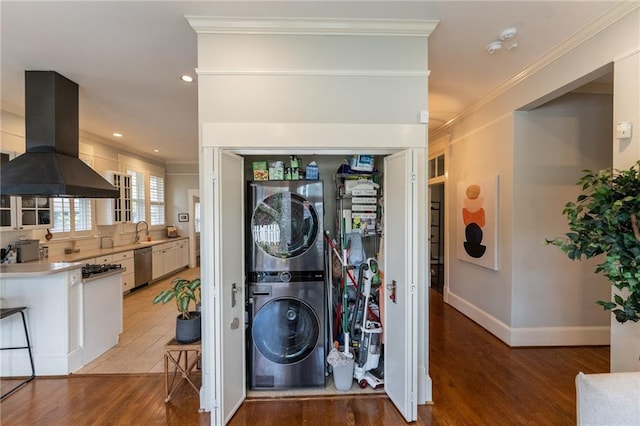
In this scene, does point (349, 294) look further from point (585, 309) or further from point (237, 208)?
point (585, 309)

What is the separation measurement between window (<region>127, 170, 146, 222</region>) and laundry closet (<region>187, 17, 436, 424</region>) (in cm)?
553

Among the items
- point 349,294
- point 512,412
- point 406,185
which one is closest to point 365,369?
point 349,294

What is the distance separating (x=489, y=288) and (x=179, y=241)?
709 centimetres

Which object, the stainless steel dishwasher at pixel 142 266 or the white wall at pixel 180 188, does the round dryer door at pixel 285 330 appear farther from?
the white wall at pixel 180 188

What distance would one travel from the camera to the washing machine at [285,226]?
252cm

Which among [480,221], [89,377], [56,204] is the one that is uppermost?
[56,204]

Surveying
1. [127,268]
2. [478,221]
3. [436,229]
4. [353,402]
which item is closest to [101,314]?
[127,268]

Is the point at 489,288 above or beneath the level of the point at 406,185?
beneath

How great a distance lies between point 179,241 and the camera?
7.65 meters

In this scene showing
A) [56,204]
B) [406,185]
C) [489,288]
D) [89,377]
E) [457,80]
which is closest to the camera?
[406,185]

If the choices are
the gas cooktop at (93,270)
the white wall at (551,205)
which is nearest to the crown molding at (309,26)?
the white wall at (551,205)

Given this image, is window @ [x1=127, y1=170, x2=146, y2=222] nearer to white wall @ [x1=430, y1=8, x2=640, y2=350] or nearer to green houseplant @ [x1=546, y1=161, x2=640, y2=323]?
white wall @ [x1=430, y1=8, x2=640, y2=350]

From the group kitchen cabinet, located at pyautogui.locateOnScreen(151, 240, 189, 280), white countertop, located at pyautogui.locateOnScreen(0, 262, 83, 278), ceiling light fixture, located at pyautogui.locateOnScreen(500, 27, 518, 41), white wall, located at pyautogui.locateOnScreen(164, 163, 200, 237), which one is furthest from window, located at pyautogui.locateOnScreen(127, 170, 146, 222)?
ceiling light fixture, located at pyautogui.locateOnScreen(500, 27, 518, 41)

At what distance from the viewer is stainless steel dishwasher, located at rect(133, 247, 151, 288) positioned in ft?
18.9
